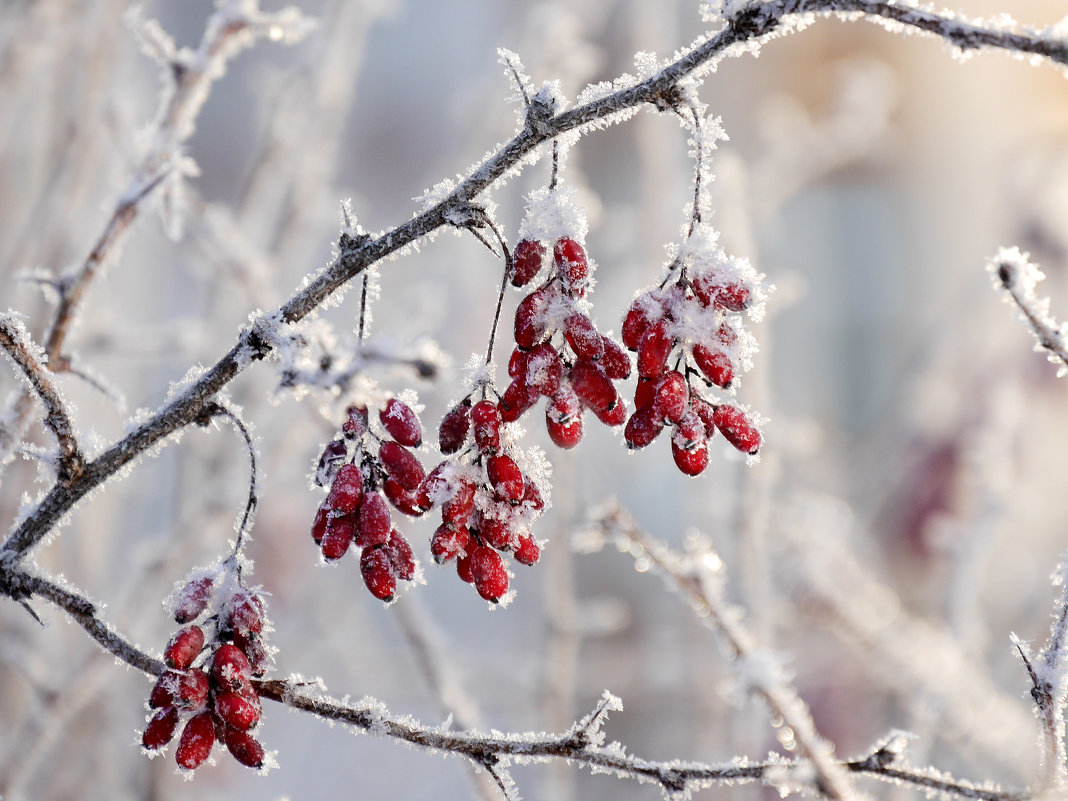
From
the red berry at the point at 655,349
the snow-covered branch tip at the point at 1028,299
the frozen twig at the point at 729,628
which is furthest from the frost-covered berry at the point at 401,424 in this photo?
the snow-covered branch tip at the point at 1028,299

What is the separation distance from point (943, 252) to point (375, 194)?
4.13 m

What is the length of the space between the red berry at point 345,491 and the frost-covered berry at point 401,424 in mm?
49

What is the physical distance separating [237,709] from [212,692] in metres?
Answer: 0.04

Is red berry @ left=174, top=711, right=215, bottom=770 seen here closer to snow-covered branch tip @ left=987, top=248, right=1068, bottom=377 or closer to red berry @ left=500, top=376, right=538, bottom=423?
red berry @ left=500, top=376, right=538, bottom=423

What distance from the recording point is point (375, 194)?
6.66 metres

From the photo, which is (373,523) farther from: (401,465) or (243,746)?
(243,746)

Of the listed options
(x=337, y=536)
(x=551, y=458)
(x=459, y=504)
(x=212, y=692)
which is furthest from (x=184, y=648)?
(x=551, y=458)

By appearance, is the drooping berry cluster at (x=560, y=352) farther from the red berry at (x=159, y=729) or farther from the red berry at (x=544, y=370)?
the red berry at (x=159, y=729)

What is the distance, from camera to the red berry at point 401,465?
74cm

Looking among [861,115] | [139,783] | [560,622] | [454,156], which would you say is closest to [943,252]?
[861,115]

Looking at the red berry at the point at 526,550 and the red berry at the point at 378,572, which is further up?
the red berry at the point at 526,550

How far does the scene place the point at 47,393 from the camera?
2.29ft

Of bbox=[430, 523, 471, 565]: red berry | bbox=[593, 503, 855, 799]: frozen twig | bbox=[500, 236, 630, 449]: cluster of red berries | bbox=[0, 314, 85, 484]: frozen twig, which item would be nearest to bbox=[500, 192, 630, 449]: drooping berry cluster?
bbox=[500, 236, 630, 449]: cluster of red berries

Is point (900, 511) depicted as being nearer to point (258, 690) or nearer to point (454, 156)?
point (454, 156)
